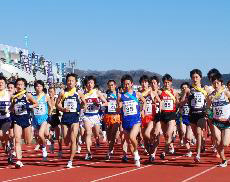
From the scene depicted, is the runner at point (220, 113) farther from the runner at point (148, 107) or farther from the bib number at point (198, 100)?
the runner at point (148, 107)

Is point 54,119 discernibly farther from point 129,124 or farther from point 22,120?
point 129,124

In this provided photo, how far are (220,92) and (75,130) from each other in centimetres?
309

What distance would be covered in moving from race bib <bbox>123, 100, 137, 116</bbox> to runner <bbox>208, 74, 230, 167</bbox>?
5.11 ft

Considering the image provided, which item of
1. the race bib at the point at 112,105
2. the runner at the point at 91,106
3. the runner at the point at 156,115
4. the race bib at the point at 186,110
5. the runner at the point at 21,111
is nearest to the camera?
the runner at the point at 21,111

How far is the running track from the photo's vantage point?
926 cm

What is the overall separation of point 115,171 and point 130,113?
1.45 metres

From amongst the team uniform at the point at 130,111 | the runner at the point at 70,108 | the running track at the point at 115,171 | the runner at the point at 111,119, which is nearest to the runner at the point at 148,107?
the running track at the point at 115,171

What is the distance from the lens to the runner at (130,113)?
1123cm

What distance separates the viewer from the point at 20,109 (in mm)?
11570

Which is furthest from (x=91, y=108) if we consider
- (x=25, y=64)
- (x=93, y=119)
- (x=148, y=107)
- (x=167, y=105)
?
(x=25, y=64)

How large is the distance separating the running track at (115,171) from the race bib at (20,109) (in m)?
1.17

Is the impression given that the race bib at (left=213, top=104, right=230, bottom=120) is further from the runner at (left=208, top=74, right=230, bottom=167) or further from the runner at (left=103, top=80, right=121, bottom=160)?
the runner at (left=103, top=80, right=121, bottom=160)

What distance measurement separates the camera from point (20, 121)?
11523 mm

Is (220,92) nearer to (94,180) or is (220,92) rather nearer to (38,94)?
(94,180)
